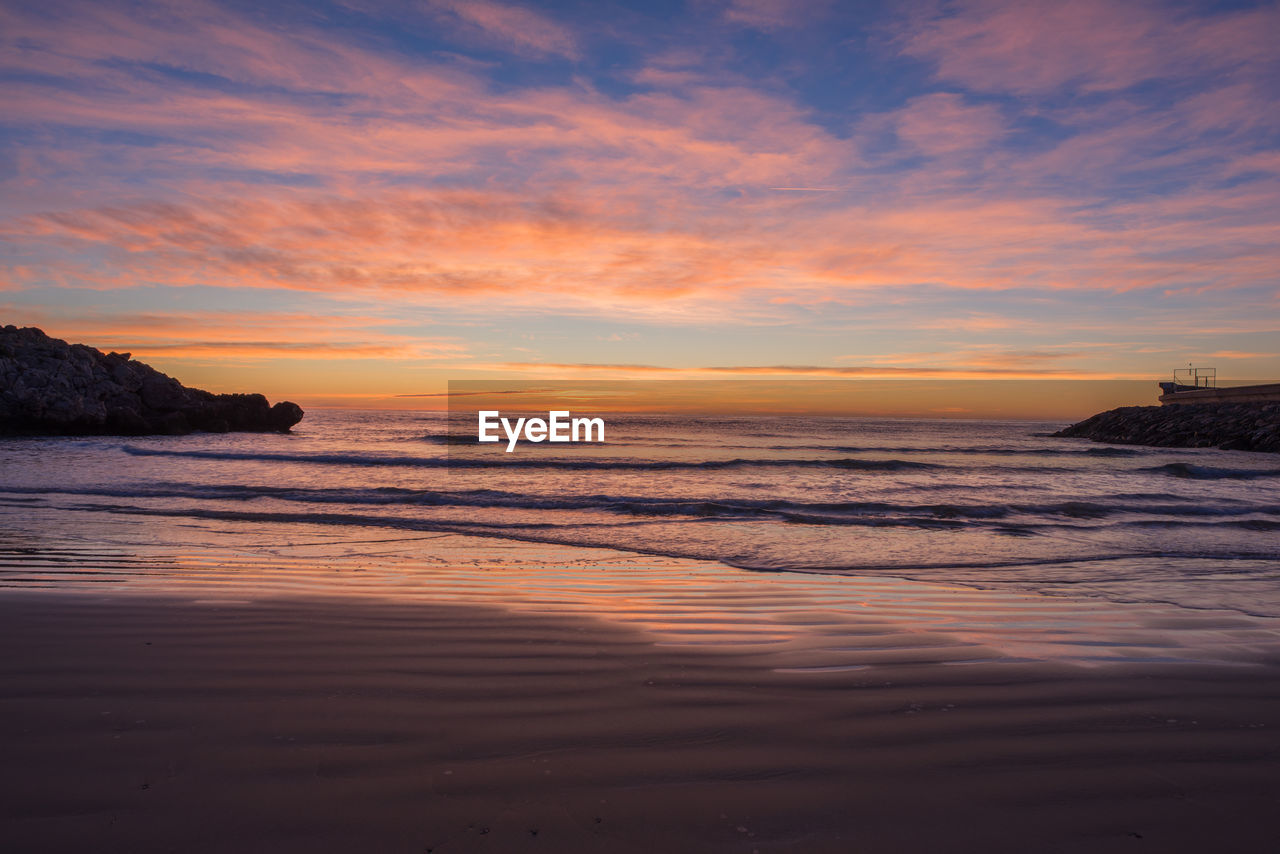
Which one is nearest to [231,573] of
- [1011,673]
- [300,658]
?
[300,658]

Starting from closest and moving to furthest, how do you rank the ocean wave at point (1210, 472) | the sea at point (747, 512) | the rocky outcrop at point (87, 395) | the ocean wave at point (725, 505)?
the sea at point (747, 512) → the ocean wave at point (725, 505) → the ocean wave at point (1210, 472) → the rocky outcrop at point (87, 395)

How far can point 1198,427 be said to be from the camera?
4034 centimetres

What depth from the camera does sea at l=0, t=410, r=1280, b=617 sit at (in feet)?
27.7

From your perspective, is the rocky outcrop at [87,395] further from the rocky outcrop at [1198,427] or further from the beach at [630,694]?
the rocky outcrop at [1198,427]

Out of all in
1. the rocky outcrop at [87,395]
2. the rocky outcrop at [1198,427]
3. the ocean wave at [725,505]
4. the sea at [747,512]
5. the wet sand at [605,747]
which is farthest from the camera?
the rocky outcrop at [87,395]

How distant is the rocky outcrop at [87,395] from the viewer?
35.8 m

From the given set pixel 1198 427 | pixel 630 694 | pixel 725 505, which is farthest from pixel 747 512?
pixel 1198 427

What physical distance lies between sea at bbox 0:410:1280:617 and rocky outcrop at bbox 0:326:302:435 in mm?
9103

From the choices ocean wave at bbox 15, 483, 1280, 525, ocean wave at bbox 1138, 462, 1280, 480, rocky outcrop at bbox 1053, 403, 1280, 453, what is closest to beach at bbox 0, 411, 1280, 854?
ocean wave at bbox 15, 483, 1280, 525

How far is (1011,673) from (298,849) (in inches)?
157

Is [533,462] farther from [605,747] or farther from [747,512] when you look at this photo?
[605,747]

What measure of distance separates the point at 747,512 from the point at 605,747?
1133 cm

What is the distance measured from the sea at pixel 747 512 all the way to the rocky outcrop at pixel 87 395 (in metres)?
→ 9.10

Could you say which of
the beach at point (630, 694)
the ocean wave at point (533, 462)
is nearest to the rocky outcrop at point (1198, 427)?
the ocean wave at point (533, 462)
